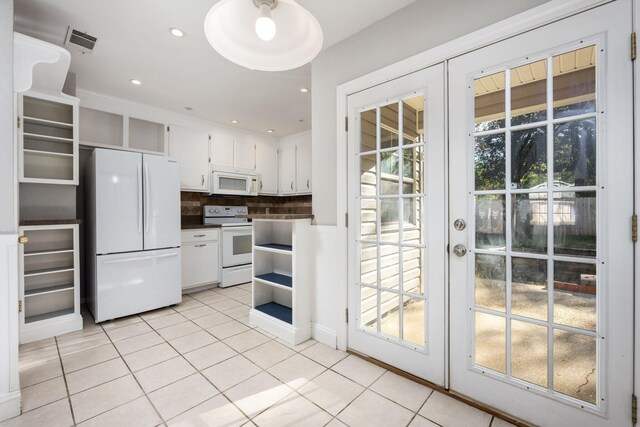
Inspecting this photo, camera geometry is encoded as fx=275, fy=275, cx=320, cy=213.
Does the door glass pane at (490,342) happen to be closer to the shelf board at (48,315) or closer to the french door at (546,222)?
the french door at (546,222)

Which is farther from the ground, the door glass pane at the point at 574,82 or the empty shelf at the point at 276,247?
the door glass pane at the point at 574,82

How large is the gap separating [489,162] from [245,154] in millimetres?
3879

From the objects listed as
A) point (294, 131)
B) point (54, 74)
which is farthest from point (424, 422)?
point (294, 131)

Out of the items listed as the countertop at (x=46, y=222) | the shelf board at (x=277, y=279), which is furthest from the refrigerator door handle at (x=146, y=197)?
the shelf board at (x=277, y=279)

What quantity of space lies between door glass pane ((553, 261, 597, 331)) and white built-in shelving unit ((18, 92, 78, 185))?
3.79 metres

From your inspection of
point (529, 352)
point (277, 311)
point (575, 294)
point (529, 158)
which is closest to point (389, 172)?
point (529, 158)

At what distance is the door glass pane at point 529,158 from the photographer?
1391mm

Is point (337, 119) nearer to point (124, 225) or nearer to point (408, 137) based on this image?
point (408, 137)

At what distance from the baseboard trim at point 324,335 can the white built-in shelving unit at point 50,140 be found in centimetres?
266

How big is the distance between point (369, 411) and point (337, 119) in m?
2.01

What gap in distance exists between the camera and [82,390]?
1730 mm

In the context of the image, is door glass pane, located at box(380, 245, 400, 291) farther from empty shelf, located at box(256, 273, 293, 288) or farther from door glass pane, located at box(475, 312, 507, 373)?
empty shelf, located at box(256, 273, 293, 288)

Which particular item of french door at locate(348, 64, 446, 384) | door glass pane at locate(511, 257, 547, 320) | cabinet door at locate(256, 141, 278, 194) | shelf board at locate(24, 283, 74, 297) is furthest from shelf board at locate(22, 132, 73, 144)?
door glass pane at locate(511, 257, 547, 320)

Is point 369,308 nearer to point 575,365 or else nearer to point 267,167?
point 575,365
